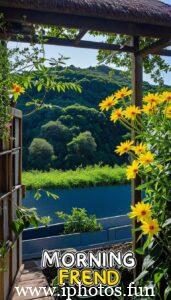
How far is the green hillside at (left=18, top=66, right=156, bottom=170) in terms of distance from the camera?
6730 millimetres

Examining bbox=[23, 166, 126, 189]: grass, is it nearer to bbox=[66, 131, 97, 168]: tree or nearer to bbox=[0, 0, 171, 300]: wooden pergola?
bbox=[66, 131, 97, 168]: tree

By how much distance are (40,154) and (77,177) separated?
99 centimetres

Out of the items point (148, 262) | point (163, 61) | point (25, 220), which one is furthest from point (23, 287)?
point (163, 61)

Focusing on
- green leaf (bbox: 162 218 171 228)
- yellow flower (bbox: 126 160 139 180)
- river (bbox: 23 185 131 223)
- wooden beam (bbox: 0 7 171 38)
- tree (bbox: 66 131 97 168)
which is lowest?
river (bbox: 23 185 131 223)

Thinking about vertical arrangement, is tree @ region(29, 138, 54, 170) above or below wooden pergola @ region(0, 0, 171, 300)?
below

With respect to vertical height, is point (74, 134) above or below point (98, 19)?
below

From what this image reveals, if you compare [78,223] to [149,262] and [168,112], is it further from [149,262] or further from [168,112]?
[168,112]

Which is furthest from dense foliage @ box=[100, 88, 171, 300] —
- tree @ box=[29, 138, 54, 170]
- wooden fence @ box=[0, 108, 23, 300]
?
tree @ box=[29, 138, 54, 170]

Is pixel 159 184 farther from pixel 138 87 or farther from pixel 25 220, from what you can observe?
pixel 138 87

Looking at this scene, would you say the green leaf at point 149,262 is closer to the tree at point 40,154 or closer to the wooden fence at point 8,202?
the wooden fence at point 8,202

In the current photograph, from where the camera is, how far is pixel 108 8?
87.8 inches

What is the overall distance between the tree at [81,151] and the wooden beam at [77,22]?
4.38m

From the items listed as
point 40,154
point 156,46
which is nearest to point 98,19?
point 156,46

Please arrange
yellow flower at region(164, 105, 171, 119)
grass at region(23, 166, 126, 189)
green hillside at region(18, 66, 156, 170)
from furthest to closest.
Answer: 1. green hillside at region(18, 66, 156, 170)
2. grass at region(23, 166, 126, 189)
3. yellow flower at region(164, 105, 171, 119)
